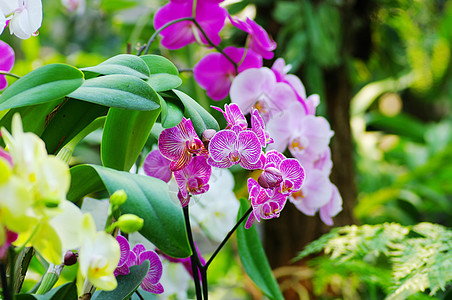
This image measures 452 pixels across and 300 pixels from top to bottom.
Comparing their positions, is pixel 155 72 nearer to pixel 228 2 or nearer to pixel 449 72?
pixel 228 2

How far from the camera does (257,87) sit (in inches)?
17.9

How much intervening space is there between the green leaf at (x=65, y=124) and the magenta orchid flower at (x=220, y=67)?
155mm

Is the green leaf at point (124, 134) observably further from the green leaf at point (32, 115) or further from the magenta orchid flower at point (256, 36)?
the magenta orchid flower at point (256, 36)

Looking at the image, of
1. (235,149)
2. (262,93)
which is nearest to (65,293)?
(235,149)

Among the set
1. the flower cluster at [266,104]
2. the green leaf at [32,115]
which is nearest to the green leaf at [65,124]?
the green leaf at [32,115]

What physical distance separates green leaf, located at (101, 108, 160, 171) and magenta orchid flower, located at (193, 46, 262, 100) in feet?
0.48

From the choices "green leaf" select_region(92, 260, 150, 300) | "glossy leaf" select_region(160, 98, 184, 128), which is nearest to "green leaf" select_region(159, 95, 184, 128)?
"glossy leaf" select_region(160, 98, 184, 128)

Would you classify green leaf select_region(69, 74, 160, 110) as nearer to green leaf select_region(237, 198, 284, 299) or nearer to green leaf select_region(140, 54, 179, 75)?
green leaf select_region(140, 54, 179, 75)

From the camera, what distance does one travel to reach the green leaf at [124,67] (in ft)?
1.10

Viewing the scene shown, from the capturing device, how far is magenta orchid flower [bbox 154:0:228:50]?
1.60 ft

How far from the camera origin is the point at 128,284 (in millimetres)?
313

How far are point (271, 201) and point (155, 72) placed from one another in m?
0.15

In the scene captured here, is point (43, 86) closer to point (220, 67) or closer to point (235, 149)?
point (235, 149)

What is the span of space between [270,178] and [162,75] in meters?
0.12
